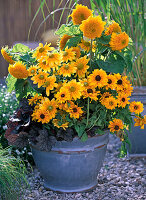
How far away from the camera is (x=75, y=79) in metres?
1.61

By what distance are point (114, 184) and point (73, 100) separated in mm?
703

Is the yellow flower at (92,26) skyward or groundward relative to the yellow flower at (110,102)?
skyward

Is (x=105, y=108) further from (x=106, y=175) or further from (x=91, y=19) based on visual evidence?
(x=106, y=175)

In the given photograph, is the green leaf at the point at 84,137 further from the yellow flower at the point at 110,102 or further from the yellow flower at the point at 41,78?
the yellow flower at the point at 41,78

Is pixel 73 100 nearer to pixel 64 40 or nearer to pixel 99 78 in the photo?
pixel 99 78

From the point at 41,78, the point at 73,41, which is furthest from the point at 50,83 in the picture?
the point at 73,41

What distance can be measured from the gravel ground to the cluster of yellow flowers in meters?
0.47

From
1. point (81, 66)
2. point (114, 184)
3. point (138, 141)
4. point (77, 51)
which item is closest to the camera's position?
point (81, 66)

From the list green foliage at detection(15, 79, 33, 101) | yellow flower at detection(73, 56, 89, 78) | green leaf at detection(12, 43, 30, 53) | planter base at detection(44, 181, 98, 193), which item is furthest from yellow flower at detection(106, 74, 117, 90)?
planter base at detection(44, 181, 98, 193)

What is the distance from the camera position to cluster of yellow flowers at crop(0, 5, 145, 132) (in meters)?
1.58

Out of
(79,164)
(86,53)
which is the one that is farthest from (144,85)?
(79,164)

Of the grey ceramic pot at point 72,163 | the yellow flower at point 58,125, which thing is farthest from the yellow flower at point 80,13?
the grey ceramic pot at point 72,163

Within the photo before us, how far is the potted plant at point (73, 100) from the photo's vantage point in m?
1.62

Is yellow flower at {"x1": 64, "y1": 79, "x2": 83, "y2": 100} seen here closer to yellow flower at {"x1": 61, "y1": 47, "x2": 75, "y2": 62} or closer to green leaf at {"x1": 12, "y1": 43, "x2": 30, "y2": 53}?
yellow flower at {"x1": 61, "y1": 47, "x2": 75, "y2": 62}
